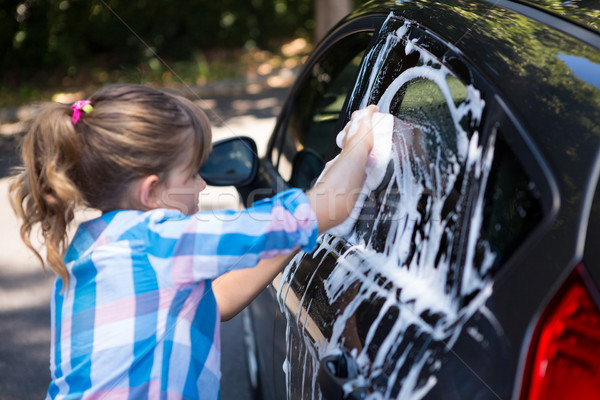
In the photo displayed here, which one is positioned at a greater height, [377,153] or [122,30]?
[377,153]

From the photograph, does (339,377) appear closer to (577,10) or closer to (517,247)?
(517,247)

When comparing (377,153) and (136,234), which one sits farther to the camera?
(377,153)

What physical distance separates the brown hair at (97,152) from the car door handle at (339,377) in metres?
0.58

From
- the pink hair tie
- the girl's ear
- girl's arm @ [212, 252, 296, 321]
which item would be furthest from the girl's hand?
the pink hair tie

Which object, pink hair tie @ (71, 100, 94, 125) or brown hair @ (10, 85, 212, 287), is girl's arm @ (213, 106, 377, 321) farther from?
pink hair tie @ (71, 100, 94, 125)

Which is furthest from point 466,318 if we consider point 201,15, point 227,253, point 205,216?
point 201,15

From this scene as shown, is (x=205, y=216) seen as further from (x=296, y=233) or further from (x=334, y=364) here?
(x=334, y=364)

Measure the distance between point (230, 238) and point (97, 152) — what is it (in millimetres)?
370

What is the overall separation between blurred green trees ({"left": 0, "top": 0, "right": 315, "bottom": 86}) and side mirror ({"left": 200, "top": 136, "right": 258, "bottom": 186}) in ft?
25.6

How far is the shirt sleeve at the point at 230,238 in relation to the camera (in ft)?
4.14

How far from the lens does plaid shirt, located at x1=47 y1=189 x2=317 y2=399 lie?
4.17 feet

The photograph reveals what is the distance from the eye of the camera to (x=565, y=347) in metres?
0.97

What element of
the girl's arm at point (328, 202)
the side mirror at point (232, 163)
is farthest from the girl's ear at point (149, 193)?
the side mirror at point (232, 163)

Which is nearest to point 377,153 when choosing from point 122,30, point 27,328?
point 27,328
